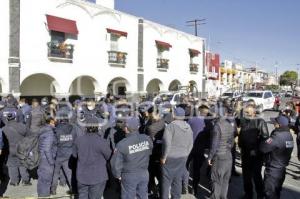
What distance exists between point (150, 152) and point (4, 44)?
13.6 m

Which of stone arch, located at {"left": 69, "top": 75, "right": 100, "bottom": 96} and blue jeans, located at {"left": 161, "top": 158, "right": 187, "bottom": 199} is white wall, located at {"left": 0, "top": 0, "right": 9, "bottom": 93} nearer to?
stone arch, located at {"left": 69, "top": 75, "right": 100, "bottom": 96}

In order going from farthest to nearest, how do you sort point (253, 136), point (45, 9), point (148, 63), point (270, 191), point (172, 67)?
1. point (172, 67)
2. point (148, 63)
3. point (45, 9)
4. point (253, 136)
5. point (270, 191)

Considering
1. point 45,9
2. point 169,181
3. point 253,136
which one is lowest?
point 169,181

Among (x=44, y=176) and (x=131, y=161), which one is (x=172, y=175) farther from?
(x=44, y=176)

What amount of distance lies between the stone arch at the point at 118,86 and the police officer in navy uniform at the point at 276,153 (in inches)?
740

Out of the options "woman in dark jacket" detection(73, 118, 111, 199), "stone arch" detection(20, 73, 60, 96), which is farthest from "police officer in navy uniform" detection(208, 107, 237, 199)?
"stone arch" detection(20, 73, 60, 96)

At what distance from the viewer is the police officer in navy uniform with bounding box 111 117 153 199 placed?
5.63 metres

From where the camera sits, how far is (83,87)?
78.9 feet

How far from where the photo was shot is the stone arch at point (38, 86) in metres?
20.7

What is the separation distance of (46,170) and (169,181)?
2647 mm

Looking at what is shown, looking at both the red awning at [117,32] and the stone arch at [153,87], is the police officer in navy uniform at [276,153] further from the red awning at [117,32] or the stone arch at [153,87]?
the stone arch at [153,87]

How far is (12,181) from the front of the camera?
8.53 metres

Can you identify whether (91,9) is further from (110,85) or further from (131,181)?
(131,181)

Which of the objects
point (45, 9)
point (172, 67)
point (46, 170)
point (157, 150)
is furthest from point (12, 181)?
point (172, 67)
